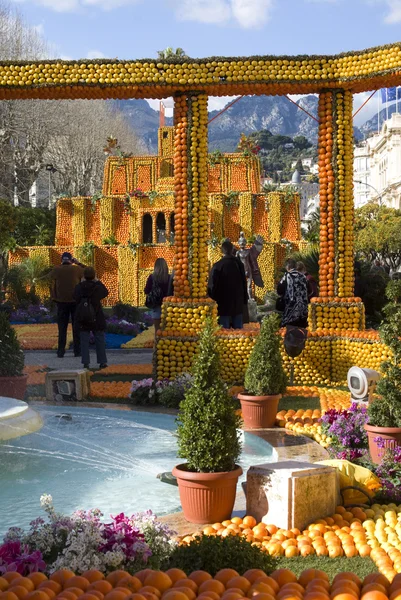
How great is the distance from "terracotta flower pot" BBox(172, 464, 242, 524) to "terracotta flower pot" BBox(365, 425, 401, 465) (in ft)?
5.82

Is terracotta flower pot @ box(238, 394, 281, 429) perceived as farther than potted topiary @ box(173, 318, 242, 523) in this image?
Yes

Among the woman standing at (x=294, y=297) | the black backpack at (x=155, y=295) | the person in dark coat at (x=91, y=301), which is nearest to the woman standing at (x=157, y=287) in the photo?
the black backpack at (x=155, y=295)

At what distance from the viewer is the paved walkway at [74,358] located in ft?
50.0

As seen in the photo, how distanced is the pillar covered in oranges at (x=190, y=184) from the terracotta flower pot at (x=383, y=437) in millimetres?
5435

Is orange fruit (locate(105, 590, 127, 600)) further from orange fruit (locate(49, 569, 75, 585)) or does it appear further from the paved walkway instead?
the paved walkway

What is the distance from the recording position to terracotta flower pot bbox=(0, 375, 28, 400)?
10555 millimetres

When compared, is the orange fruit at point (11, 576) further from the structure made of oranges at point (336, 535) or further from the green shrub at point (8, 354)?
the green shrub at point (8, 354)

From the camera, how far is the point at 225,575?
4.31 metres

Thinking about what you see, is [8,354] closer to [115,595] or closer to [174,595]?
[115,595]

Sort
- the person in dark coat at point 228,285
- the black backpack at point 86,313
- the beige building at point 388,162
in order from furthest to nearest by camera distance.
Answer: the beige building at point 388,162
the black backpack at point 86,313
the person in dark coat at point 228,285

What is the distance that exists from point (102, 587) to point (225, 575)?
2.13 ft

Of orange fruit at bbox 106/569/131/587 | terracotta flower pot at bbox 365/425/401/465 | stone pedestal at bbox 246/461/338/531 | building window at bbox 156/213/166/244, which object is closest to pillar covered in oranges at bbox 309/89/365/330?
terracotta flower pot at bbox 365/425/401/465

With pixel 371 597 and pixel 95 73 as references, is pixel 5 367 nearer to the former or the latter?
pixel 95 73

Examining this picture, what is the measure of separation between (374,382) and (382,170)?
9414cm
